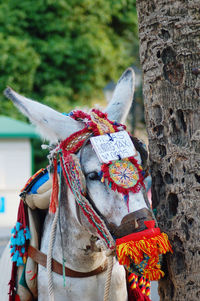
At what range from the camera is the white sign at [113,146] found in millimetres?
2656

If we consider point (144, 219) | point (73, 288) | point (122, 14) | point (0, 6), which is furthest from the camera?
point (122, 14)

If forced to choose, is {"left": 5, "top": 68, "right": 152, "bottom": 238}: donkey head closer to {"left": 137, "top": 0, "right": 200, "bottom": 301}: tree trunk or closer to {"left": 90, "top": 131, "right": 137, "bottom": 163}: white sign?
{"left": 90, "top": 131, "right": 137, "bottom": 163}: white sign

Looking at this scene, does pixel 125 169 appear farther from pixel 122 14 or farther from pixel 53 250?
pixel 122 14

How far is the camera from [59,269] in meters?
3.06

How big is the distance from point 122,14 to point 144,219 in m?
17.4

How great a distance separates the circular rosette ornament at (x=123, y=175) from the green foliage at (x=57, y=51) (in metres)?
13.9

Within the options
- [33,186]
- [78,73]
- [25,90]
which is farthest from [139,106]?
[33,186]

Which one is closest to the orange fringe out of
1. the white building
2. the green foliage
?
the white building

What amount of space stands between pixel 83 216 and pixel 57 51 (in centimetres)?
1488

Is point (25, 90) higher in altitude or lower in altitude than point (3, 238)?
higher

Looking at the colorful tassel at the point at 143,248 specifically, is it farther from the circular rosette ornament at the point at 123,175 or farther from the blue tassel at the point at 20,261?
the blue tassel at the point at 20,261

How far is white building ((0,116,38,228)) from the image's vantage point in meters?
12.9

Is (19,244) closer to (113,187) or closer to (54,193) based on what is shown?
(54,193)

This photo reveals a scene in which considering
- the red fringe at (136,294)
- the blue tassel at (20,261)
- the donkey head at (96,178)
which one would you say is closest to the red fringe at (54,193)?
the donkey head at (96,178)
